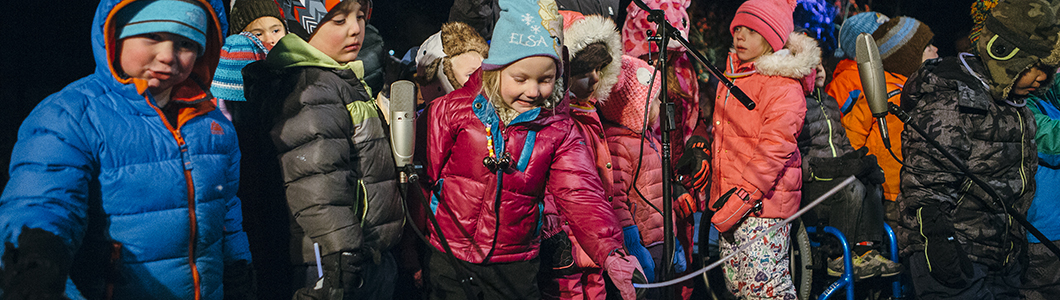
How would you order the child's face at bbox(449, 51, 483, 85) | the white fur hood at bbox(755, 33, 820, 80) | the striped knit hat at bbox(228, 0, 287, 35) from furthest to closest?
the white fur hood at bbox(755, 33, 820, 80), the child's face at bbox(449, 51, 483, 85), the striped knit hat at bbox(228, 0, 287, 35)

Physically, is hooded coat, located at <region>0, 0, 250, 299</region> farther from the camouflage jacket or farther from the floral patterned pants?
the camouflage jacket

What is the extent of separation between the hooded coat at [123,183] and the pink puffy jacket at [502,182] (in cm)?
70

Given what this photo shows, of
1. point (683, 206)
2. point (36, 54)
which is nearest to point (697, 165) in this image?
point (683, 206)

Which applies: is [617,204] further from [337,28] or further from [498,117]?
[337,28]

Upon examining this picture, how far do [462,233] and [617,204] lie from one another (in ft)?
3.05

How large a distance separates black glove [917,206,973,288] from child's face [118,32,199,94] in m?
3.45

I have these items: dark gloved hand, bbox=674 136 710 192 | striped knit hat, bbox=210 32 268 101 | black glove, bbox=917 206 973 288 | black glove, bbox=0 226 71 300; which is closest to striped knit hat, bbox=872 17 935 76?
black glove, bbox=917 206 973 288

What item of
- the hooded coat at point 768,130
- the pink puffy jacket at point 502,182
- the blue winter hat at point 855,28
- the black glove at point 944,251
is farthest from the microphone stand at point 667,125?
the blue winter hat at point 855,28

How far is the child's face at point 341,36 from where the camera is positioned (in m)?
2.46

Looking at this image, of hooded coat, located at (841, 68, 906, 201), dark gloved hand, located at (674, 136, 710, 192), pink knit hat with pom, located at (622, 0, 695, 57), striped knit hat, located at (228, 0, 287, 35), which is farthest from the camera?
hooded coat, located at (841, 68, 906, 201)

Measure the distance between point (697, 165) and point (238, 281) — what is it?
7.94 feet

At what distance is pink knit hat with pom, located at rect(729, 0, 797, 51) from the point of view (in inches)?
131

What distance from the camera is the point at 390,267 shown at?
2467 mm

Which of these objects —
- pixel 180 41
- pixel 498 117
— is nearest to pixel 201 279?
pixel 180 41
